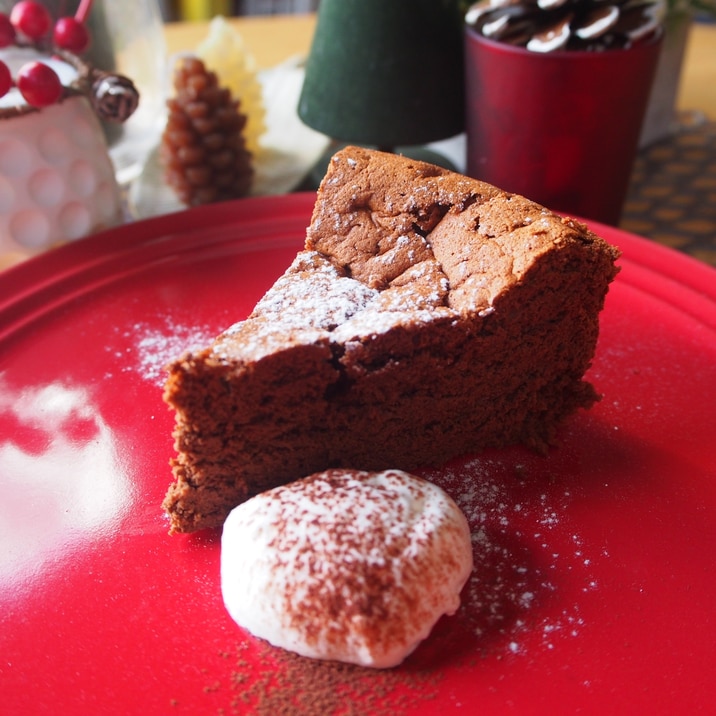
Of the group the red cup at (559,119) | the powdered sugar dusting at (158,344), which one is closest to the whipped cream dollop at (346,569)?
the powdered sugar dusting at (158,344)

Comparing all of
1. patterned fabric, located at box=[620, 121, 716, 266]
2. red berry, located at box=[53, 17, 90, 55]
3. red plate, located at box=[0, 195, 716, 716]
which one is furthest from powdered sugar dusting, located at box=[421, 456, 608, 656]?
red berry, located at box=[53, 17, 90, 55]

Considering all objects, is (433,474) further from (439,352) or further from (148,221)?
(148,221)

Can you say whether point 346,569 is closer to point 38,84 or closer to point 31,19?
point 38,84

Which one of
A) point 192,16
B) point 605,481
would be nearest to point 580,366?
point 605,481

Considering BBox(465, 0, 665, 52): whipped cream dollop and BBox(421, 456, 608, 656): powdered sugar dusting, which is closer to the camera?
BBox(421, 456, 608, 656): powdered sugar dusting

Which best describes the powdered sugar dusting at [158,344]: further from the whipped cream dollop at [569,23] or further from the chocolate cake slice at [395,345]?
the whipped cream dollop at [569,23]

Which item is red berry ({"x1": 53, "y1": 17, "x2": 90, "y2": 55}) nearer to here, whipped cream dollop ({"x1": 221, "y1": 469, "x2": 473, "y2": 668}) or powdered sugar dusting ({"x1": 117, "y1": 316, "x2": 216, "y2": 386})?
powdered sugar dusting ({"x1": 117, "y1": 316, "x2": 216, "y2": 386})
